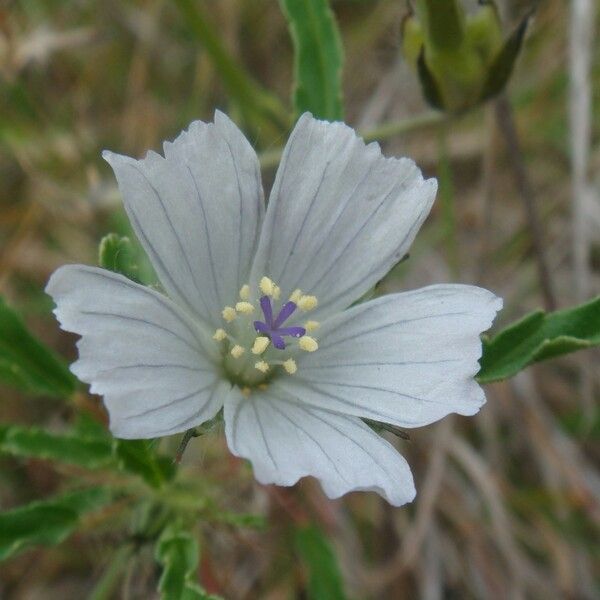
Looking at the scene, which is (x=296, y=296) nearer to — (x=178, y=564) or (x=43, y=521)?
(x=178, y=564)

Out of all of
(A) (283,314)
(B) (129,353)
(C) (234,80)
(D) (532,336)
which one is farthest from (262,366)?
(C) (234,80)

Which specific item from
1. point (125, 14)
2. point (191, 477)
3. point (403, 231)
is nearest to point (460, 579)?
point (191, 477)

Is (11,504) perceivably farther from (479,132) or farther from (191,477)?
(479,132)

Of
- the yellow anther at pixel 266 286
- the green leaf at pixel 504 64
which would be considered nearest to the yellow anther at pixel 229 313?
the yellow anther at pixel 266 286

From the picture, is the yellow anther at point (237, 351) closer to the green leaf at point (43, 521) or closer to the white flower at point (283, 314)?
the white flower at point (283, 314)

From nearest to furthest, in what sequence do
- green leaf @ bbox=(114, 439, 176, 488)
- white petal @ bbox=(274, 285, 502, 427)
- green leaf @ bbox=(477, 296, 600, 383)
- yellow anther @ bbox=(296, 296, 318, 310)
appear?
white petal @ bbox=(274, 285, 502, 427), green leaf @ bbox=(477, 296, 600, 383), green leaf @ bbox=(114, 439, 176, 488), yellow anther @ bbox=(296, 296, 318, 310)

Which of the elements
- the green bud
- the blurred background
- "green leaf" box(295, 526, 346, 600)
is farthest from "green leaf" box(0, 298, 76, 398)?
the green bud

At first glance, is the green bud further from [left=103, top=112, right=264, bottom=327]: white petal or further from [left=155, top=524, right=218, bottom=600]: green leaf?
[left=155, top=524, right=218, bottom=600]: green leaf
